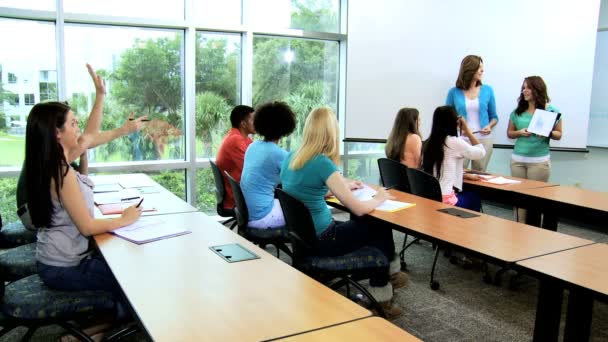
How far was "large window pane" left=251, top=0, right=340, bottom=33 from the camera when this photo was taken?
17.5 feet

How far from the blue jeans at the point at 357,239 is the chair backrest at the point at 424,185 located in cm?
74

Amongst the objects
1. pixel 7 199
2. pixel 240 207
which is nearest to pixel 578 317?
pixel 240 207

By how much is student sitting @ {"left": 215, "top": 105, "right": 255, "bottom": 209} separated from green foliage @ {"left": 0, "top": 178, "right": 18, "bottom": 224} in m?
2.05

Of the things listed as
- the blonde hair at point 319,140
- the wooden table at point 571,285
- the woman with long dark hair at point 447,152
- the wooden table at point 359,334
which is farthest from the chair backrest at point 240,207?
the wooden table at point 359,334

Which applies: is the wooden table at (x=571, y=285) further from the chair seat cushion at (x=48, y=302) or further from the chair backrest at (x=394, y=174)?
the chair backrest at (x=394, y=174)

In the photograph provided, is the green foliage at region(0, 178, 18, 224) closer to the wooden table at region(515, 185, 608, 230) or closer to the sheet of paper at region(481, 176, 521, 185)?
the sheet of paper at region(481, 176, 521, 185)

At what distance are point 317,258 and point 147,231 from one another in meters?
0.87

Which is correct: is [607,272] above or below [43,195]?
below

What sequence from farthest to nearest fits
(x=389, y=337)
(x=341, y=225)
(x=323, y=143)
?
(x=341, y=225) < (x=323, y=143) < (x=389, y=337)

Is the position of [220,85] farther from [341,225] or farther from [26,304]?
[26,304]

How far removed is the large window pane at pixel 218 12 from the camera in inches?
198

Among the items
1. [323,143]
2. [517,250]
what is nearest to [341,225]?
[323,143]

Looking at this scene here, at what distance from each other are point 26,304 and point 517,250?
2.01 metres

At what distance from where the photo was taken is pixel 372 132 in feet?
18.2
